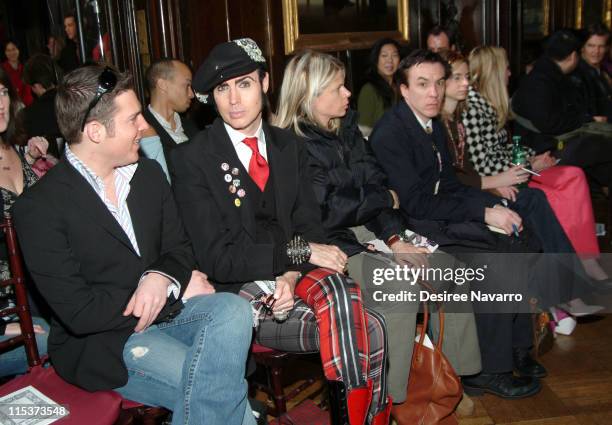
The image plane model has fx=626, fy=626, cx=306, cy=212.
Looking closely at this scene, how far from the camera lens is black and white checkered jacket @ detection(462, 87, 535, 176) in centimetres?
351

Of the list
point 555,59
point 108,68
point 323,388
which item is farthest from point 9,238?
point 555,59

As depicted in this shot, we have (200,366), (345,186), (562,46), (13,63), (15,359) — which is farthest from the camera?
(13,63)

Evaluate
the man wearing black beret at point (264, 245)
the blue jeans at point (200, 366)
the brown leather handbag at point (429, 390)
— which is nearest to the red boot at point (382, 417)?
the man wearing black beret at point (264, 245)

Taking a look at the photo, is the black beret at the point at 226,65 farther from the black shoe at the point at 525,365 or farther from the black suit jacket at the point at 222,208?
the black shoe at the point at 525,365

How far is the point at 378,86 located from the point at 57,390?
334 cm

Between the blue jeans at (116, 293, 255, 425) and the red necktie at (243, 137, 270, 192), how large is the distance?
0.54 meters

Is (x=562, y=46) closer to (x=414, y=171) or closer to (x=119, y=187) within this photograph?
(x=414, y=171)

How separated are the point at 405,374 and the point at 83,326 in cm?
122

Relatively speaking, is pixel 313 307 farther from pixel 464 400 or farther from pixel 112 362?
pixel 464 400

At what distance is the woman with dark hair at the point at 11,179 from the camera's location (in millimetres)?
1997

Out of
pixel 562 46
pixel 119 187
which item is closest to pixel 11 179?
pixel 119 187

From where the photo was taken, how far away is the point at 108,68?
6.07 feet

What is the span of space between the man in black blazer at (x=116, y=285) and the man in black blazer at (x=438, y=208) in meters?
1.25

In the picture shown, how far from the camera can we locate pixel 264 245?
84.9 inches
